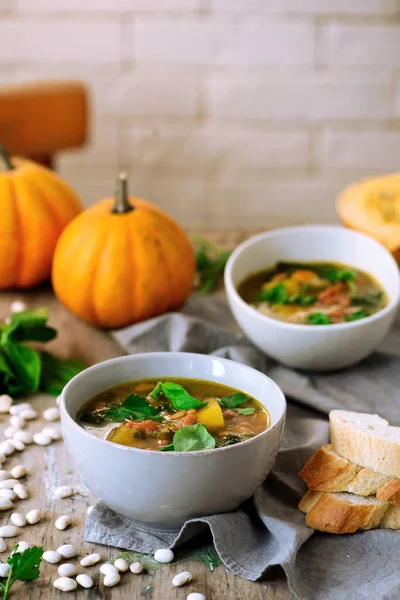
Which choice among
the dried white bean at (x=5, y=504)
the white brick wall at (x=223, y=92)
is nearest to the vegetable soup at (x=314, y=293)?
the dried white bean at (x=5, y=504)

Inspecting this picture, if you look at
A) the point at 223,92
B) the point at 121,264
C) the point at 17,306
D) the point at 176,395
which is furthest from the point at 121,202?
the point at 223,92

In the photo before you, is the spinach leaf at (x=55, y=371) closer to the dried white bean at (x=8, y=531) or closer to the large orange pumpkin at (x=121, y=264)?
the large orange pumpkin at (x=121, y=264)

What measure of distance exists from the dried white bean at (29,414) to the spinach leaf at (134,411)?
285mm

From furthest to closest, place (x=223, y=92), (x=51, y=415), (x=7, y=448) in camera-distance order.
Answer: (x=223, y=92), (x=51, y=415), (x=7, y=448)

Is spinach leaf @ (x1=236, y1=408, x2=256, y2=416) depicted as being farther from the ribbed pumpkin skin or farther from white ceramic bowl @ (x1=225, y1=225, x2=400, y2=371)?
the ribbed pumpkin skin

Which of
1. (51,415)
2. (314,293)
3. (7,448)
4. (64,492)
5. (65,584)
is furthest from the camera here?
(314,293)

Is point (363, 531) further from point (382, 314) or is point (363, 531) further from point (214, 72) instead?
point (214, 72)

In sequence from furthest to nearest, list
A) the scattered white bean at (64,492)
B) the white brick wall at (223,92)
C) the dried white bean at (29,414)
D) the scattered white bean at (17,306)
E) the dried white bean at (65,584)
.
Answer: the white brick wall at (223,92)
the scattered white bean at (17,306)
the dried white bean at (29,414)
the scattered white bean at (64,492)
the dried white bean at (65,584)

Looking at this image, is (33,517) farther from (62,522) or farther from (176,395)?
(176,395)

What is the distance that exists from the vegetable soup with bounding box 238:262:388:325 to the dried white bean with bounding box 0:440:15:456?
0.55 metres

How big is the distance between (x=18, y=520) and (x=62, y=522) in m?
0.06

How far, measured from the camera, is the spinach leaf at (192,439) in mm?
1062

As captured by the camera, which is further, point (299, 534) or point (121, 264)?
point (121, 264)

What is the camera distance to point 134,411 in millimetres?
1177
